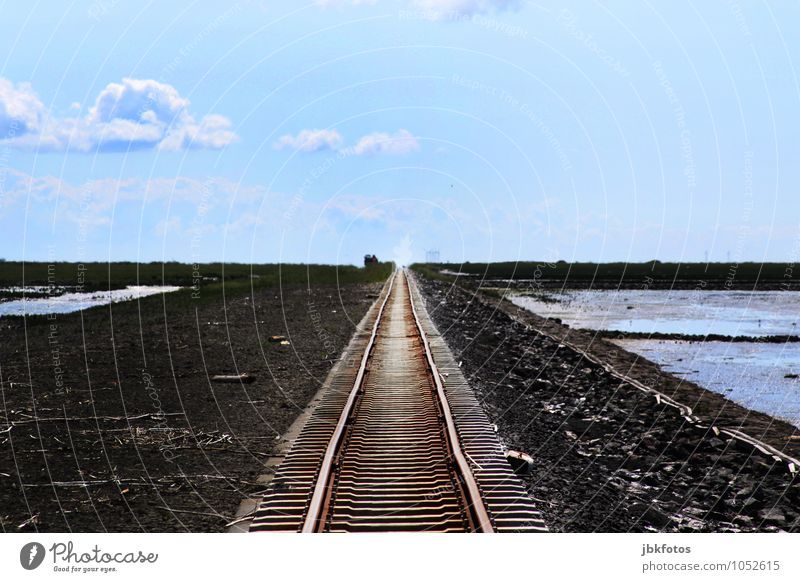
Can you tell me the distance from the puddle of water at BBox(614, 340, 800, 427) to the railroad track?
5.87 meters

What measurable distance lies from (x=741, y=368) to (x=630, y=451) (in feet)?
35.5

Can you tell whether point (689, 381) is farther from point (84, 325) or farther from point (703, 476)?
point (84, 325)

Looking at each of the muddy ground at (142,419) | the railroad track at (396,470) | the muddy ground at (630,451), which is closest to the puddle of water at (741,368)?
the muddy ground at (630,451)

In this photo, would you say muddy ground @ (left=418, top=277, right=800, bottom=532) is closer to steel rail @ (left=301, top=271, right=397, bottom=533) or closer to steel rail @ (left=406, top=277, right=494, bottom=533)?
steel rail @ (left=406, top=277, right=494, bottom=533)

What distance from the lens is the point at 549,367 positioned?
18984 millimetres

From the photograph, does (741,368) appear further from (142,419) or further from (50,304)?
(50,304)

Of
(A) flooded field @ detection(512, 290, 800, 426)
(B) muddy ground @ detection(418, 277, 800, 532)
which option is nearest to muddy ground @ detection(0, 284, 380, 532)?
(B) muddy ground @ detection(418, 277, 800, 532)

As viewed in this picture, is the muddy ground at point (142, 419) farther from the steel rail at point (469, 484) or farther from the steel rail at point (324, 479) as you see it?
the steel rail at point (469, 484)

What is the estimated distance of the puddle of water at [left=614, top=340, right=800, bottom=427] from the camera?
603 inches

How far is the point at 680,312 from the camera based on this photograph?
4112 cm

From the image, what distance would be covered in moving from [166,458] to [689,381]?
12.2m

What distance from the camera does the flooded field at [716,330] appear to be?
16969 millimetres

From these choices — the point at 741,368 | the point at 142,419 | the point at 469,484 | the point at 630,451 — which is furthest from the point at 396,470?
the point at 741,368

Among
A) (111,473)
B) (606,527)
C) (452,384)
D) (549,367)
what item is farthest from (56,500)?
(549,367)
